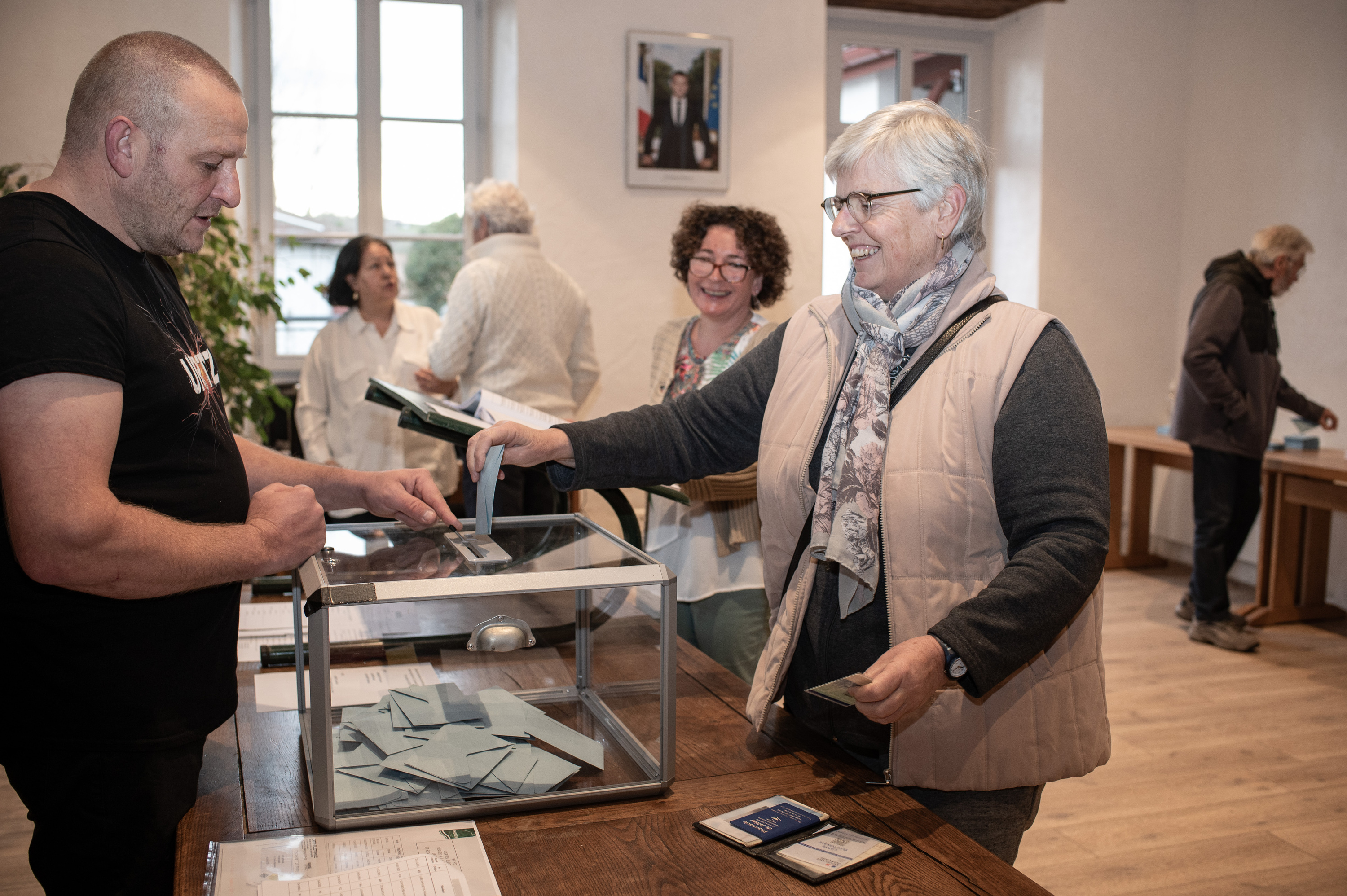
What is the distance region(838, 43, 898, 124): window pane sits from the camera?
18.1 ft

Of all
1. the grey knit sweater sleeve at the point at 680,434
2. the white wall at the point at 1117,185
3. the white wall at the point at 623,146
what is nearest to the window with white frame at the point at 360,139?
the white wall at the point at 623,146

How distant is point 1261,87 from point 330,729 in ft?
18.1

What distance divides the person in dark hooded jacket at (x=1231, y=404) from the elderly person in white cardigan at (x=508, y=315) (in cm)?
257

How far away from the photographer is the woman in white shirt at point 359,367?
12.4 feet

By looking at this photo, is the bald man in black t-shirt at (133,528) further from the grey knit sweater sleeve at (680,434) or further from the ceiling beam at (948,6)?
the ceiling beam at (948,6)

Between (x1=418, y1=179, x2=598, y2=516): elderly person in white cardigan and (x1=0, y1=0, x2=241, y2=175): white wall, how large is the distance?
1613mm

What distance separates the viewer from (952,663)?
112cm

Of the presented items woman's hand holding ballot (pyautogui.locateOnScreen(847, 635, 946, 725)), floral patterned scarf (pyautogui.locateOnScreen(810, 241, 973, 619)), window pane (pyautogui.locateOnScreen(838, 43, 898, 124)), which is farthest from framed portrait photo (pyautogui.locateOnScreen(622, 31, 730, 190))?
woman's hand holding ballot (pyautogui.locateOnScreen(847, 635, 946, 725))

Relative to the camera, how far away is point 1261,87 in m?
5.07

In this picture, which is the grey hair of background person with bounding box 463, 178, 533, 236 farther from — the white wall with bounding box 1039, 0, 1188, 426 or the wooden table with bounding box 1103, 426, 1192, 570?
the wooden table with bounding box 1103, 426, 1192, 570

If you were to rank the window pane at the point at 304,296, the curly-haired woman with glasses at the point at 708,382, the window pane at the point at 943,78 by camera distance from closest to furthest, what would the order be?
the curly-haired woman with glasses at the point at 708,382 < the window pane at the point at 304,296 < the window pane at the point at 943,78

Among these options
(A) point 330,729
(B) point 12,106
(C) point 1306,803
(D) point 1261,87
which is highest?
(D) point 1261,87

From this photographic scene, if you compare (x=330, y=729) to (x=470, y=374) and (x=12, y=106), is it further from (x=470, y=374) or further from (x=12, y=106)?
(x=12, y=106)

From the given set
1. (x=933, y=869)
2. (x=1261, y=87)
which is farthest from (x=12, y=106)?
(x=1261, y=87)
